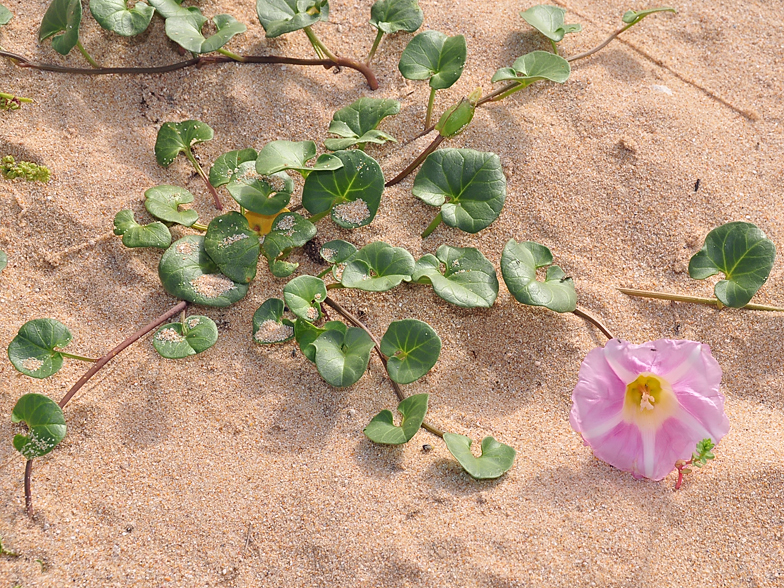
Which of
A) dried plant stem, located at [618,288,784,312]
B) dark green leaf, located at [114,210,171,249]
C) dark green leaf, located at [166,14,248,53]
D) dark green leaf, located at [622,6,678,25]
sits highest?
dark green leaf, located at [622,6,678,25]

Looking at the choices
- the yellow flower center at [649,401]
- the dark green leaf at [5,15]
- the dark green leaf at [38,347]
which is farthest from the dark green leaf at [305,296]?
the dark green leaf at [5,15]

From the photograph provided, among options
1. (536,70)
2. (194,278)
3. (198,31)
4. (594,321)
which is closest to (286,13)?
(198,31)

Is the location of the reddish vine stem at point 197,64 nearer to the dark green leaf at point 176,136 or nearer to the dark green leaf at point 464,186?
the dark green leaf at point 176,136

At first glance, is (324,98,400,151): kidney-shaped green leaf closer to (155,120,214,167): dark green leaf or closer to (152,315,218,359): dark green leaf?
(155,120,214,167): dark green leaf

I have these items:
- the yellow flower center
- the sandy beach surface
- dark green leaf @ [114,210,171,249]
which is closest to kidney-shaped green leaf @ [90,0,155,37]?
the sandy beach surface

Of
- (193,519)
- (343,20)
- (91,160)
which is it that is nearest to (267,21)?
(343,20)

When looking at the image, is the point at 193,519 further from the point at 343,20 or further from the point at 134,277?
the point at 343,20
